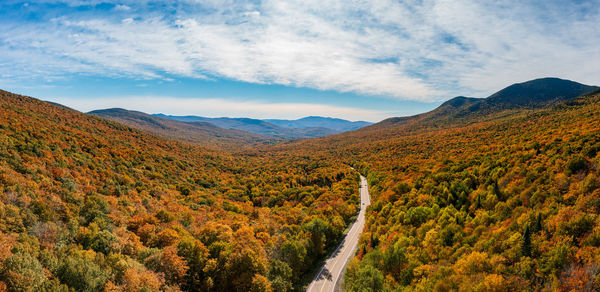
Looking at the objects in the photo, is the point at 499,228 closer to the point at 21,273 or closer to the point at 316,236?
the point at 316,236

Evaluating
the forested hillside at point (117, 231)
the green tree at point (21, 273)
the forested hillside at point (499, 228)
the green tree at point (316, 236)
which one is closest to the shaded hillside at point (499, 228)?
the forested hillside at point (499, 228)

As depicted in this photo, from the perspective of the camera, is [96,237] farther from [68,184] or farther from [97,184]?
[97,184]

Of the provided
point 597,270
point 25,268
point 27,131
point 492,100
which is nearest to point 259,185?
point 27,131

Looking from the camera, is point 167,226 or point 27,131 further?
point 27,131

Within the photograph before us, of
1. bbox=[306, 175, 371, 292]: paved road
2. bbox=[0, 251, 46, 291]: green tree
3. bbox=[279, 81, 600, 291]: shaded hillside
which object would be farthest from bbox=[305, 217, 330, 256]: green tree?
bbox=[0, 251, 46, 291]: green tree

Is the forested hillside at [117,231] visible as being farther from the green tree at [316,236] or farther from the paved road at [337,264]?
the paved road at [337,264]

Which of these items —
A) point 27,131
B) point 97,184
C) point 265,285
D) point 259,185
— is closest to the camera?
point 265,285

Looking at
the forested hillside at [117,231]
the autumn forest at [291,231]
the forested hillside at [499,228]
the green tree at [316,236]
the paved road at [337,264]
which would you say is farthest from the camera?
the green tree at [316,236]

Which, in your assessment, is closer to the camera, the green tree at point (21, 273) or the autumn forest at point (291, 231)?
the green tree at point (21, 273)
